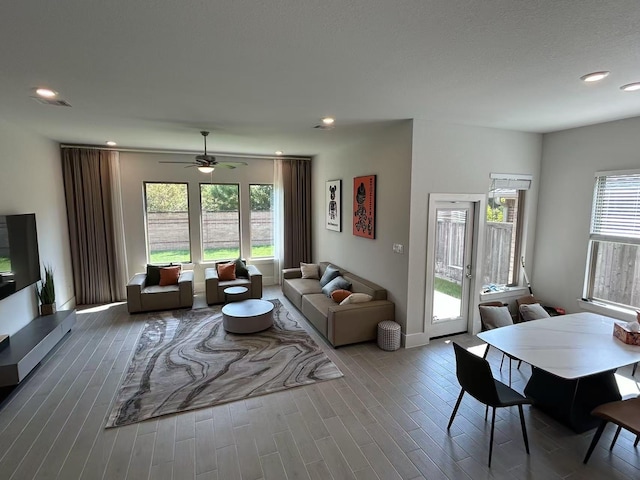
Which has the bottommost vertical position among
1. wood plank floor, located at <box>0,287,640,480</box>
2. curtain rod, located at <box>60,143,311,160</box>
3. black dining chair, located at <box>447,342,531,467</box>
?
wood plank floor, located at <box>0,287,640,480</box>

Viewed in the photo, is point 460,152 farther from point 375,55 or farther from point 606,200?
point 375,55

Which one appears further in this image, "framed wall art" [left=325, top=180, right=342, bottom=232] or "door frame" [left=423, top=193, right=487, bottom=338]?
"framed wall art" [left=325, top=180, right=342, bottom=232]

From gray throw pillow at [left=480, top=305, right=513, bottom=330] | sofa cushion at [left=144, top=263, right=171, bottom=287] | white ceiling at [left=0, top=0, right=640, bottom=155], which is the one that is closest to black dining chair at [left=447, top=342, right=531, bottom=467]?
gray throw pillow at [left=480, top=305, right=513, bottom=330]

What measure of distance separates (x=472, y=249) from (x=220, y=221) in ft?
16.7

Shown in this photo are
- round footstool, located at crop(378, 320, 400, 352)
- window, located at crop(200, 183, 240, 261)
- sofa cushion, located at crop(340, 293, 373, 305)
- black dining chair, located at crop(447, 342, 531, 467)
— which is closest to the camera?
black dining chair, located at crop(447, 342, 531, 467)

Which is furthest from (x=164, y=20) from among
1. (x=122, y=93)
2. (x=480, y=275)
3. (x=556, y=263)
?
(x=556, y=263)

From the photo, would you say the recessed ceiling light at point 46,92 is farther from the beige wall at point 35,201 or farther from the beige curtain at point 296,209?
the beige curtain at point 296,209

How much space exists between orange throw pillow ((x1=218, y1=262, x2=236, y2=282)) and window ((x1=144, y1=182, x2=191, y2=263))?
112 centimetres

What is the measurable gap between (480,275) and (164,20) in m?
4.62

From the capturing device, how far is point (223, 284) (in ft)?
19.9

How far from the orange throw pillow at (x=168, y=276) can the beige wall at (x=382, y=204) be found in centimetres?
308

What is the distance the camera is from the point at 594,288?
435 centimetres

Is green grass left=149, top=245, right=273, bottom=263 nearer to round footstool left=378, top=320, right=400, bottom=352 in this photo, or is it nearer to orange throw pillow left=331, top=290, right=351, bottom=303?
orange throw pillow left=331, top=290, right=351, bottom=303

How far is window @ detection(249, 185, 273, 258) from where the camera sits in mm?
7301
